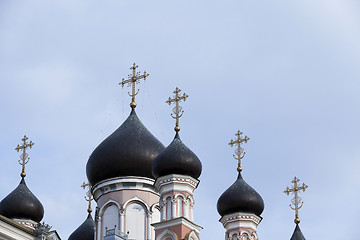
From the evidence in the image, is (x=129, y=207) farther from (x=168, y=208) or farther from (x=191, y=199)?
(x=191, y=199)

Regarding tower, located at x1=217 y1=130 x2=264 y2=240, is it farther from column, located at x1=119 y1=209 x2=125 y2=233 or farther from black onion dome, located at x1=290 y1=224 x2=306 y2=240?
column, located at x1=119 y1=209 x2=125 y2=233

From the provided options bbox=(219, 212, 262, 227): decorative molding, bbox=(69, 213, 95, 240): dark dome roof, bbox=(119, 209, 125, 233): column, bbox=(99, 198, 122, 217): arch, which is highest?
bbox=(69, 213, 95, 240): dark dome roof

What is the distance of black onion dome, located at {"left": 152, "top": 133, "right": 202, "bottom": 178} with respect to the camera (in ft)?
69.4

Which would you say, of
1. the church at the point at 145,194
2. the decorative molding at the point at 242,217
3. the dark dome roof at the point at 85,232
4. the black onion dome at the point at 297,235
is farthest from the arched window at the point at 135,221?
the black onion dome at the point at 297,235

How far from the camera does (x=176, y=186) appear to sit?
21.0 metres

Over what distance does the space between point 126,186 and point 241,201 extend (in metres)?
3.00

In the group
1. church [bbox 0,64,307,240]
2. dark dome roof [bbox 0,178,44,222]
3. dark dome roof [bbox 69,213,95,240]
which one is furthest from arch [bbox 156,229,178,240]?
dark dome roof [bbox 0,178,44,222]

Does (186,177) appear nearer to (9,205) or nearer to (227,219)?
(227,219)

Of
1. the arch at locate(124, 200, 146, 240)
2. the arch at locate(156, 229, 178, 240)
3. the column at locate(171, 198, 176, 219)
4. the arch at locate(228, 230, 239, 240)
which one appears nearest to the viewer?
the arch at locate(156, 229, 178, 240)

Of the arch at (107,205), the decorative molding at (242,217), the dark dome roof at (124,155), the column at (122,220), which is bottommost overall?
the column at (122,220)

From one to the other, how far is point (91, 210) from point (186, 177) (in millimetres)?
5242

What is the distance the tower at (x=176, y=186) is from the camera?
20469mm

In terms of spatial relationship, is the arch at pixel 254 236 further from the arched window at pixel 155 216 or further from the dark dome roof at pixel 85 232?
the dark dome roof at pixel 85 232

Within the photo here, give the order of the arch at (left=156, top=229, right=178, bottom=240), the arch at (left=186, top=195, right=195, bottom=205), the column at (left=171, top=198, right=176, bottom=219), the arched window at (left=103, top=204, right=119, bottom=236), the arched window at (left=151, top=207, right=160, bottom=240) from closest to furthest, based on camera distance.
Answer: the arch at (left=156, top=229, right=178, bottom=240), the column at (left=171, top=198, right=176, bottom=219), the arch at (left=186, top=195, right=195, bottom=205), the arched window at (left=103, top=204, right=119, bottom=236), the arched window at (left=151, top=207, right=160, bottom=240)
